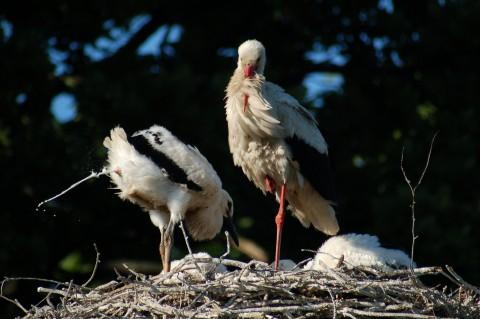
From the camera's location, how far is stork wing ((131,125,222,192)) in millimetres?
8258

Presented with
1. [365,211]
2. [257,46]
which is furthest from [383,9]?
[257,46]

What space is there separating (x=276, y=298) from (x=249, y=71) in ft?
6.63

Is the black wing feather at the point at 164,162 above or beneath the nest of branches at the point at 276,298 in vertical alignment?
above

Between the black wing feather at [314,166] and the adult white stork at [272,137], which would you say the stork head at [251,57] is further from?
the black wing feather at [314,166]

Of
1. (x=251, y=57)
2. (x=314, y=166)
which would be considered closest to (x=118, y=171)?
(x=251, y=57)

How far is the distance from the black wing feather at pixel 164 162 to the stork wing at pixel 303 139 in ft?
2.36

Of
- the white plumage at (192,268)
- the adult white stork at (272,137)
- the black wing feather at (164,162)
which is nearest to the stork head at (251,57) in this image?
the adult white stork at (272,137)

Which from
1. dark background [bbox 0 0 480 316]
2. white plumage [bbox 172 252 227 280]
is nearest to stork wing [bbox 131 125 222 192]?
white plumage [bbox 172 252 227 280]

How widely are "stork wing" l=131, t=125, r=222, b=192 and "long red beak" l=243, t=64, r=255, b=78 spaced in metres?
0.62

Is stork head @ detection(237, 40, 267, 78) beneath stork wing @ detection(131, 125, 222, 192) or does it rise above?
above

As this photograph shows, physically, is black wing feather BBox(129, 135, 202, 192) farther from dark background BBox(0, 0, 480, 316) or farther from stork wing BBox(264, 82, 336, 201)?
dark background BBox(0, 0, 480, 316)

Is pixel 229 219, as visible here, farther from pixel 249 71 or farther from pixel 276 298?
pixel 276 298

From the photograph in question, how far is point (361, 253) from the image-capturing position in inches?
326

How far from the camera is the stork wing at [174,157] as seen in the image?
27.1ft
